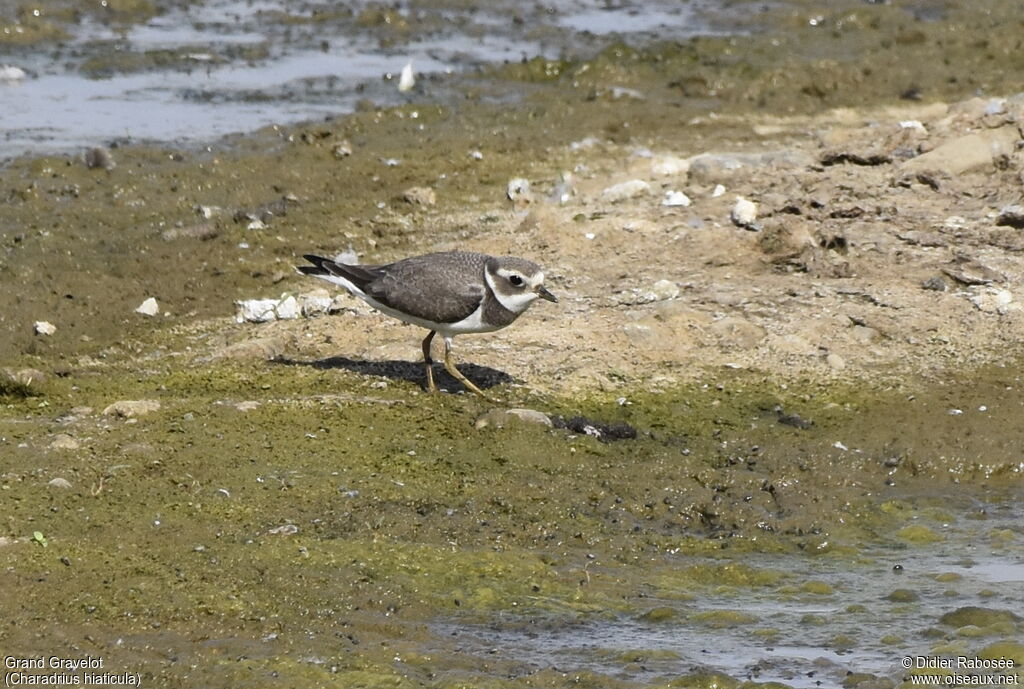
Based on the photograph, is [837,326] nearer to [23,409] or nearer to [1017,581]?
[1017,581]

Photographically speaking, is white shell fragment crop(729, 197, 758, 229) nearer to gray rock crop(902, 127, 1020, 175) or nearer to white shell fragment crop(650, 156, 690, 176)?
white shell fragment crop(650, 156, 690, 176)

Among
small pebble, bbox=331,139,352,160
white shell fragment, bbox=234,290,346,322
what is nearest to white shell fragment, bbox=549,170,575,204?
small pebble, bbox=331,139,352,160

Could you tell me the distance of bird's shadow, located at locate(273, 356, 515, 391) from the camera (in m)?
8.58

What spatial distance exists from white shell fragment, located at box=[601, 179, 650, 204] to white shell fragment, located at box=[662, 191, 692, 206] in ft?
0.99

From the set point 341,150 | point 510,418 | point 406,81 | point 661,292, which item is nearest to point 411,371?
point 510,418

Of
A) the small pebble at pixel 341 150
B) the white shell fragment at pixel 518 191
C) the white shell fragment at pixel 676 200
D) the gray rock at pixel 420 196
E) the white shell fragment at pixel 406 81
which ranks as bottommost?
the gray rock at pixel 420 196

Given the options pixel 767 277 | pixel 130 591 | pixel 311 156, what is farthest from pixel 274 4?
pixel 130 591

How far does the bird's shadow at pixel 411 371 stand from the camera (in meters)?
8.58

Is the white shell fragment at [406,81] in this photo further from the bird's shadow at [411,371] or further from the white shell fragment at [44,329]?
the bird's shadow at [411,371]

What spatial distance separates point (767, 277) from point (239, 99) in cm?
709

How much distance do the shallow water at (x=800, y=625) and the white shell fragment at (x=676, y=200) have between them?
408 cm

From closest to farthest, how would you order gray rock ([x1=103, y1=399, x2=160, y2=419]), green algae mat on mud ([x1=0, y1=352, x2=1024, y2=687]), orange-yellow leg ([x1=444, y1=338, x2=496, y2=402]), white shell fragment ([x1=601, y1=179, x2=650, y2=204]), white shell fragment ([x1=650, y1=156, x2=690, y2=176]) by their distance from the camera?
green algae mat on mud ([x1=0, y1=352, x2=1024, y2=687]) → gray rock ([x1=103, y1=399, x2=160, y2=419]) → orange-yellow leg ([x1=444, y1=338, x2=496, y2=402]) → white shell fragment ([x1=601, y1=179, x2=650, y2=204]) → white shell fragment ([x1=650, y1=156, x2=690, y2=176])

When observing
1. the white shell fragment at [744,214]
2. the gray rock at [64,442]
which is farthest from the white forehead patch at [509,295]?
the white shell fragment at [744,214]

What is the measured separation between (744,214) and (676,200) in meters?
0.67
